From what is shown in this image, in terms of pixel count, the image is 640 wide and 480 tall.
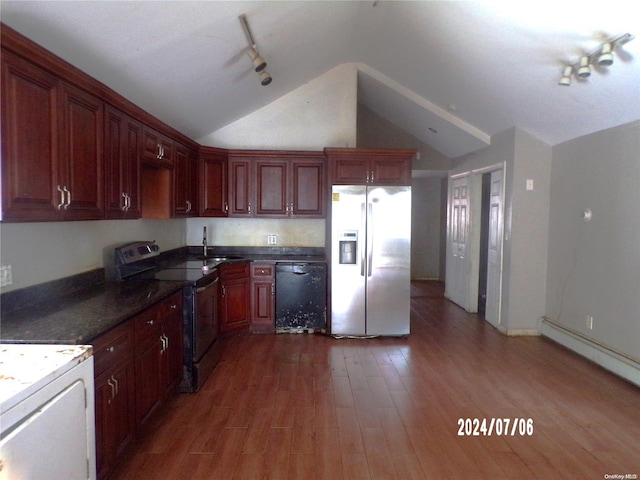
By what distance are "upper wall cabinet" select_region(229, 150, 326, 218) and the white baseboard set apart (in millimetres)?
2928

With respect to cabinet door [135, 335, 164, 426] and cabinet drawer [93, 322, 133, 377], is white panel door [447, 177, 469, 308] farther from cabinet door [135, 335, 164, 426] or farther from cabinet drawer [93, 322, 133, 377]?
cabinet drawer [93, 322, 133, 377]

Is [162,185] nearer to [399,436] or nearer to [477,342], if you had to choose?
[399,436]

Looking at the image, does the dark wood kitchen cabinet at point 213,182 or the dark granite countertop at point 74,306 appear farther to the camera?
the dark wood kitchen cabinet at point 213,182

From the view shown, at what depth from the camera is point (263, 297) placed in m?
4.49

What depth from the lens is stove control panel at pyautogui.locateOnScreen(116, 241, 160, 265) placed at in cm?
303

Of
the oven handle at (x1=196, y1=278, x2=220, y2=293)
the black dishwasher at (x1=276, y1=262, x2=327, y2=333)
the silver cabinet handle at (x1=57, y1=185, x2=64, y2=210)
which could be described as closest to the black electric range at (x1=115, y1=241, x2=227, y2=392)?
the oven handle at (x1=196, y1=278, x2=220, y2=293)

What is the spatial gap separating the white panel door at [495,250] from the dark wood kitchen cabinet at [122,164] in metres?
3.99

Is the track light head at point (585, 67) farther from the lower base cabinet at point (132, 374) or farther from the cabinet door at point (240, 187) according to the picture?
the cabinet door at point (240, 187)

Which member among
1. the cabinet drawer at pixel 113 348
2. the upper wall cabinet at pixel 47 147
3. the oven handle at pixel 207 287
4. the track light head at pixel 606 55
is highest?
the track light head at pixel 606 55

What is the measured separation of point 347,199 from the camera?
14.0 feet

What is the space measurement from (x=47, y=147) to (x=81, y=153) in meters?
0.28

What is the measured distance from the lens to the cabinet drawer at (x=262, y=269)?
445cm

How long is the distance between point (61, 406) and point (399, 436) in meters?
1.92
